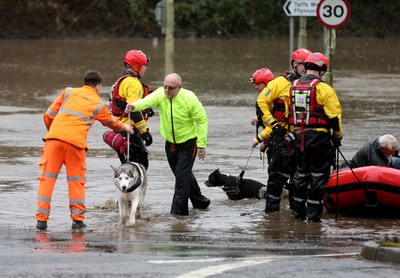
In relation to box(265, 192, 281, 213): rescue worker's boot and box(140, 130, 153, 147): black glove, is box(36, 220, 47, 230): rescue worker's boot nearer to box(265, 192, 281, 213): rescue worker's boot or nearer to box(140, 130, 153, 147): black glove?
box(140, 130, 153, 147): black glove

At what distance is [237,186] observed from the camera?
1406 centimetres

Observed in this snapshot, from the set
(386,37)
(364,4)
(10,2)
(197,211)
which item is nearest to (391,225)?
(197,211)

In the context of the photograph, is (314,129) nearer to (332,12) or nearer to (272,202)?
(272,202)

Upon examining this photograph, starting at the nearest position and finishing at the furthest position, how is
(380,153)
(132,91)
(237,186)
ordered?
1. (380,153)
2. (132,91)
3. (237,186)

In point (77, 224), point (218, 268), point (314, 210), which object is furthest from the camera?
point (314, 210)

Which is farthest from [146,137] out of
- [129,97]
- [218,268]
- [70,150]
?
[218,268]

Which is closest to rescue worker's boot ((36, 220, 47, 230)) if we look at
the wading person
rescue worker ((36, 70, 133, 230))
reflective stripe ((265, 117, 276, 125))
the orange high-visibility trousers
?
rescue worker ((36, 70, 133, 230))

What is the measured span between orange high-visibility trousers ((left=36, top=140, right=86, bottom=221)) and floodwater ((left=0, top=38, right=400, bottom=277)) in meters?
0.30

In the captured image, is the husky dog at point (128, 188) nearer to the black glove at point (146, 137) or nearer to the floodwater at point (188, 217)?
the floodwater at point (188, 217)

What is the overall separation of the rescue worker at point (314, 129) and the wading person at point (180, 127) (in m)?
1.11

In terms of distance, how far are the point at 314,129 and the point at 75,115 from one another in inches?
101

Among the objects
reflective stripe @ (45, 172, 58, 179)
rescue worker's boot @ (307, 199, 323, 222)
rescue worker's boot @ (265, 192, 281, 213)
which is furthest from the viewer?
rescue worker's boot @ (265, 192, 281, 213)

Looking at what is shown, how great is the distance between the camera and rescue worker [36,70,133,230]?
39.0 ft

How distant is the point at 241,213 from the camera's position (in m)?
13.2
